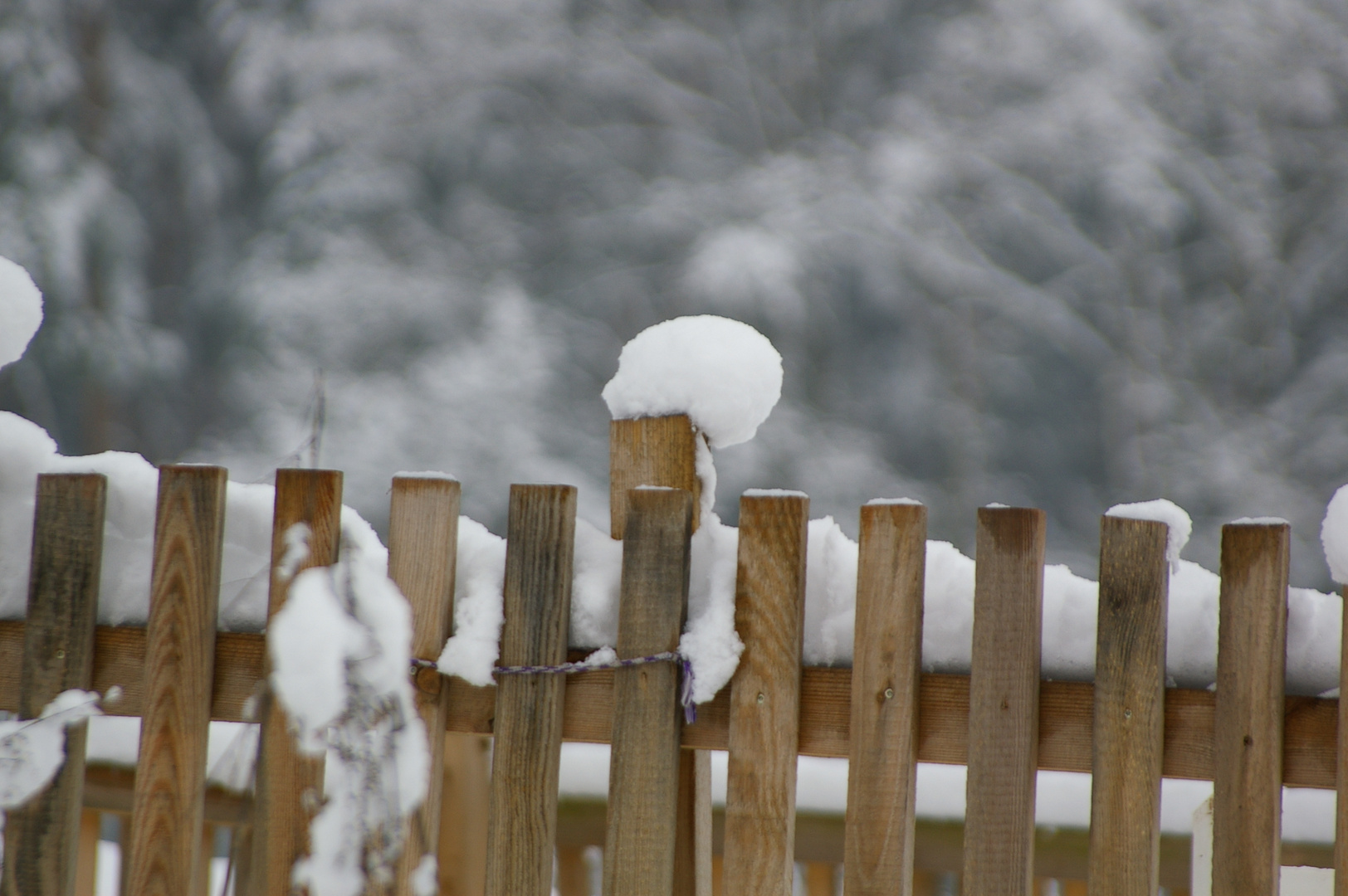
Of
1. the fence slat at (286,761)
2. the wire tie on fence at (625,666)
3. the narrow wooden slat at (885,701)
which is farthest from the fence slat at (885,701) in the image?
the fence slat at (286,761)

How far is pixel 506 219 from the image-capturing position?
629 centimetres

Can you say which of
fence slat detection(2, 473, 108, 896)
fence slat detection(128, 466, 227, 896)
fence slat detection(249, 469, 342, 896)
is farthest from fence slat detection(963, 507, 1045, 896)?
fence slat detection(2, 473, 108, 896)

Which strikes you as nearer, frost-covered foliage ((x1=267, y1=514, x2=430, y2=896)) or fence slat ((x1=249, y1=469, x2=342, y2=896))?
frost-covered foliage ((x1=267, y1=514, x2=430, y2=896))

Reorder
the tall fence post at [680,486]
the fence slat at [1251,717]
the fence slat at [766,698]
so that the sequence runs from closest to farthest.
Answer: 1. the fence slat at [1251,717]
2. the fence slat at [766,698]
3. the tall fence post at [680,486]

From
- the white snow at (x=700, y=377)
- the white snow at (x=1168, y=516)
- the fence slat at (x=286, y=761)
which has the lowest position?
the fence slat at (x=286, y=761)

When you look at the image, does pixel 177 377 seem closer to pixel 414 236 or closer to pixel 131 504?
pixel 414 236

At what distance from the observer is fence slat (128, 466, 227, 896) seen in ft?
4.17

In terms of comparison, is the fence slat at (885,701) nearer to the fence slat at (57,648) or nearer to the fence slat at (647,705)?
the fence slat at (647,705)

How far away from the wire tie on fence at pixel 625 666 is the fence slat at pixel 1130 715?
0.51 meters

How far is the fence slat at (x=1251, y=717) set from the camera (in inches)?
41.5

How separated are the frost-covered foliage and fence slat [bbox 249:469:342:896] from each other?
0.26 ft

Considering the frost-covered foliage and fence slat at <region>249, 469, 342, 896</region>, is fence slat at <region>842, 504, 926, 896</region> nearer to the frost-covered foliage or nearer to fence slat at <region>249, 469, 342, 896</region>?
the frost-covered foliage

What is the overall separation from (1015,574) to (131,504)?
133cm

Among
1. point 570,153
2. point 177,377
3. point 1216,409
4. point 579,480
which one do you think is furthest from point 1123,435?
point 177,377
